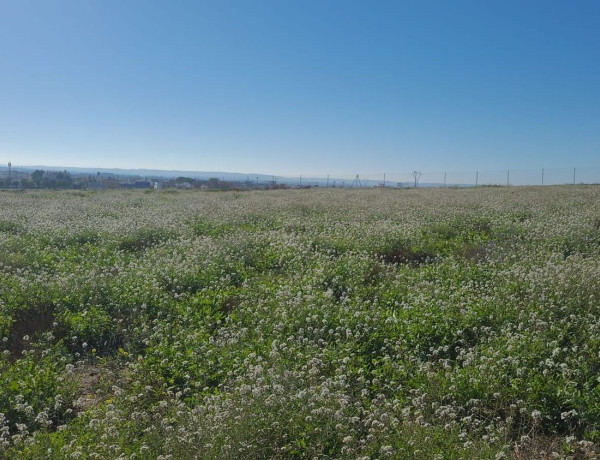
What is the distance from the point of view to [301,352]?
4871 millimetres

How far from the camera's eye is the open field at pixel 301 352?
3471mm

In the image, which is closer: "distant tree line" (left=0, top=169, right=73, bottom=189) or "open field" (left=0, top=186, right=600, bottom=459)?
"open field" (left=0, top=186, right=600, bottom=459)

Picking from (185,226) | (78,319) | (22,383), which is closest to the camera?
(22,383)

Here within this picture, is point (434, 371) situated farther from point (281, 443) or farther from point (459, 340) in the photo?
point (281, 443)

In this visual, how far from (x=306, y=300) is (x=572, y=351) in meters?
2.95

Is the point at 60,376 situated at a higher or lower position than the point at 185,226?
lower

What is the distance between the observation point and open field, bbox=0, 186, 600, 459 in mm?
3471

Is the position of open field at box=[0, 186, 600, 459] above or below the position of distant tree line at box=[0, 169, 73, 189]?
below

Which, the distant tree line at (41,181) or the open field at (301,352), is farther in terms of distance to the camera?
the distant tree line at (41,181)

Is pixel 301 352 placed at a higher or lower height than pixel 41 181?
lower

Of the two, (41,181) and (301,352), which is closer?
(301,352)

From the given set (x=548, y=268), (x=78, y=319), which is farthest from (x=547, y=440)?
(x=78, y=319)

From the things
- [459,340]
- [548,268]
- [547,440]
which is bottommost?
[547,440]

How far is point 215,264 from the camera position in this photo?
8.27 m
